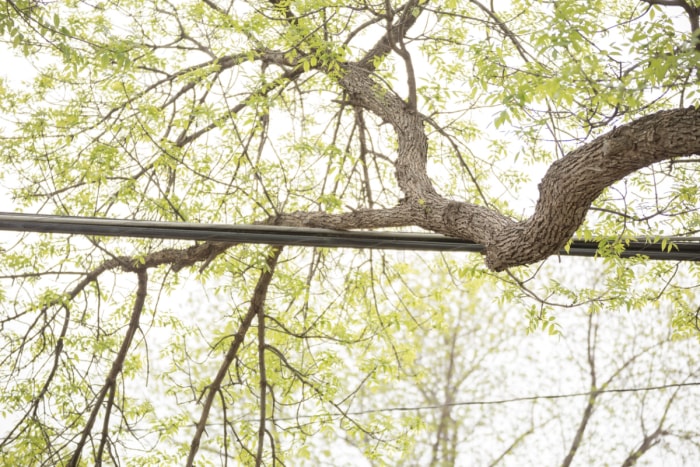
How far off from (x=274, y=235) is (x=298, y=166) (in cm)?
179

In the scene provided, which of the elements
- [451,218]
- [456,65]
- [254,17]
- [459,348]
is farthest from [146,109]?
[459,348]

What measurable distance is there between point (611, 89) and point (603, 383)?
7176 mm

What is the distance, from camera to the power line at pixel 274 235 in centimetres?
233

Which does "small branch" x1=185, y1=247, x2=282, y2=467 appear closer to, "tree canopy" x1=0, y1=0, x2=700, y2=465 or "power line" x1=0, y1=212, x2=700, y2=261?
"tree canopy" x1=0, y1=0, x2=700, y2=465

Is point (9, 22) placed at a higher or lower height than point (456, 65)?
lower

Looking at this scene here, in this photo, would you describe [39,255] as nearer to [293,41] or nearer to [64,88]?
[64,88]

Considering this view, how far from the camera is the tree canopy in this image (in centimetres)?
202

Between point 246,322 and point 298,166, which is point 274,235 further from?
point 298,166

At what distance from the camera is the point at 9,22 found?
6.63 ft

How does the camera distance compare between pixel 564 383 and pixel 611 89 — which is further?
pixel 564 383

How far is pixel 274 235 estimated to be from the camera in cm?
243

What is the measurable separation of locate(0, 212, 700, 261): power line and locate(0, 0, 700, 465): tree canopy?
0.08 meters

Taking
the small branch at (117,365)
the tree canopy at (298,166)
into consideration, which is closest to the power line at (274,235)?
the tree canopy at (298,166)

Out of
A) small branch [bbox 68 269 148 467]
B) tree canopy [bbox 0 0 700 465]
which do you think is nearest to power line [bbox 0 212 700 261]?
tree canopy [bbox 0 0 700 465]
